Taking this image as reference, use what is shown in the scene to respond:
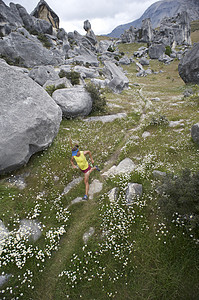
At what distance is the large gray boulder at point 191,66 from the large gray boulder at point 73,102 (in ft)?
73.5

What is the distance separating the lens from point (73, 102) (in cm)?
1927

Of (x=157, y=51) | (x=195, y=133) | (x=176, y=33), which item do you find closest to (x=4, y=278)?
(x=195, y=133)

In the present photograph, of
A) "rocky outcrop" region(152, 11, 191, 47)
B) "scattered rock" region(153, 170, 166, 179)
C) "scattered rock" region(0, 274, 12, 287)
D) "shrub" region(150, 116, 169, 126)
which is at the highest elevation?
"rocky outcrop" region(152, 11, 191, 47)

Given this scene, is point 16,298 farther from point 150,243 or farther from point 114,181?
point 114,181

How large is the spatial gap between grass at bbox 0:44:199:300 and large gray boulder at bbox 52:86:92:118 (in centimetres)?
743

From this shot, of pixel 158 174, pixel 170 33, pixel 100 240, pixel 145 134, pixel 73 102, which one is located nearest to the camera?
pixel 100 240

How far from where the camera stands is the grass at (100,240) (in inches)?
247

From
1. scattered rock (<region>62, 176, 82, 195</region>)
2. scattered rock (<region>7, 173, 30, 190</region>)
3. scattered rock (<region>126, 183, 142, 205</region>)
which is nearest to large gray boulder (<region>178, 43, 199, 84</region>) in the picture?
scattered rock (<region>126, 183, 142, 205</region>)

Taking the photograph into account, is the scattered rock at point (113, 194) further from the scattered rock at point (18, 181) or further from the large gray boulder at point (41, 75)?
the large gray boulder at point (41, 75)

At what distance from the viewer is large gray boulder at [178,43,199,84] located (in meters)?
28.8

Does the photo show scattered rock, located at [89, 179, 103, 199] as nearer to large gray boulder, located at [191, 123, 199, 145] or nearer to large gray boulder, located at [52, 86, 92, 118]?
large gray boulder, located at [191, 123, 199, 145]

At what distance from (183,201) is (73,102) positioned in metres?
16.3

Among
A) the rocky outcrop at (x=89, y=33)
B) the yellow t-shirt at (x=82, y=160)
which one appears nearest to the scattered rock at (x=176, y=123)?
the yellow t-shirt at (x=82, y=160)

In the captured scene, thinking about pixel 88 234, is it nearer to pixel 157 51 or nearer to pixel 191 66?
pixel 191 66
